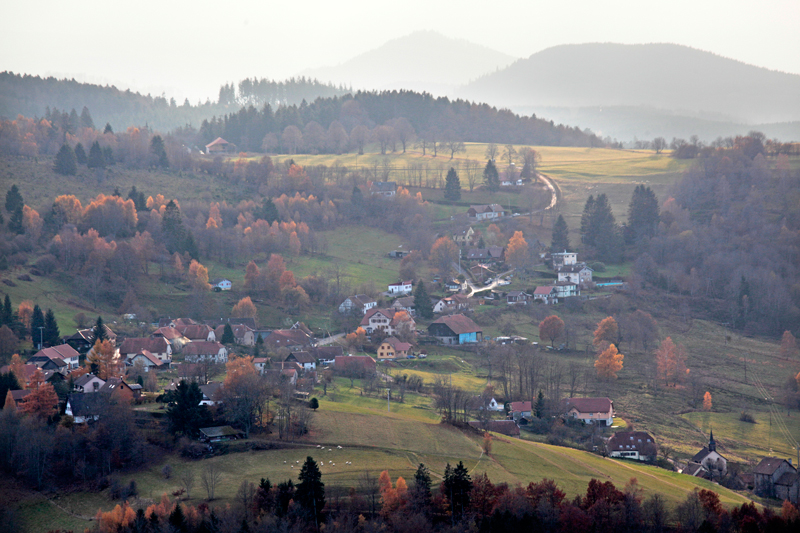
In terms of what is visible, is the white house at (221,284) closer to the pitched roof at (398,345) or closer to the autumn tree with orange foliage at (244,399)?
the pitched roof at (398,345)

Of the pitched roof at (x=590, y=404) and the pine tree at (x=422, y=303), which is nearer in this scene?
the pitched roof at (x=590, y=404)

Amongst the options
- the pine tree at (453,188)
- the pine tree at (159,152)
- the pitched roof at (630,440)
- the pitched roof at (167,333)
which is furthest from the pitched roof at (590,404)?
the pine tree at (159,152)

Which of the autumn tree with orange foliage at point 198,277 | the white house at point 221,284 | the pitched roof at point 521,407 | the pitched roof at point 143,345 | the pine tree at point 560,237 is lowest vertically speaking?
the pitched roof at point 521,407

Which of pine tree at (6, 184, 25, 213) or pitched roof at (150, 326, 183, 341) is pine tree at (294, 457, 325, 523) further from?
pine tree at (6, 184, 25, 213)

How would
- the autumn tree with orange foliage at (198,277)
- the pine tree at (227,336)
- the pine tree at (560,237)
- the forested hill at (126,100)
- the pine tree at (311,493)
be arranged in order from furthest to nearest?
the forested hill at (126,100)
the pine tree at (560,237)
the autumn tree with orange foliage at (198,277)
the pine tree at (227,336)
the pine tree at (311,493)

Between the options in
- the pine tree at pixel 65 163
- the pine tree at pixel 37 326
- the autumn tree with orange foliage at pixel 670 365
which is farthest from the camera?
the pine tree at pixel 65 163

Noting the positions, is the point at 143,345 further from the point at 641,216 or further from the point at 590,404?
the point at 641,216

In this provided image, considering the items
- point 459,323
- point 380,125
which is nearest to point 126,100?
point 380,125
